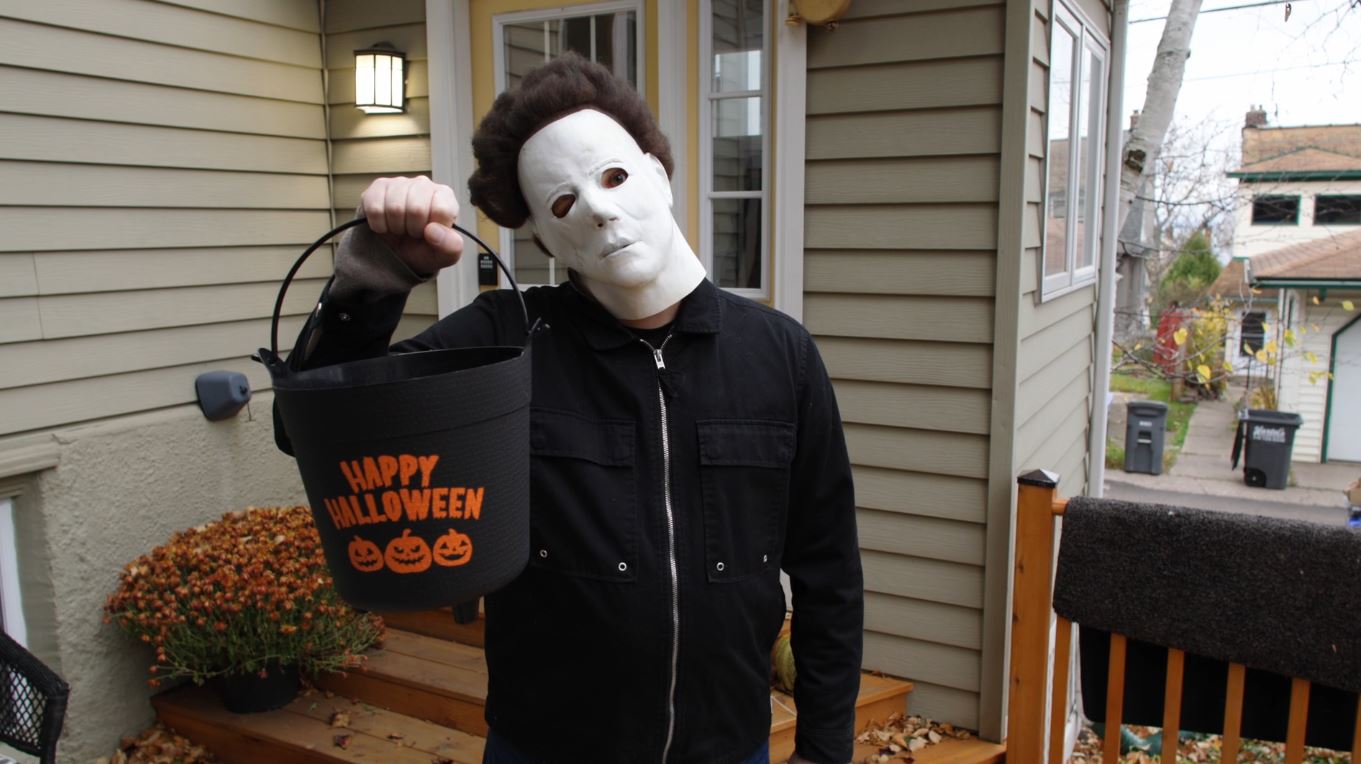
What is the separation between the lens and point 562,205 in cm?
149

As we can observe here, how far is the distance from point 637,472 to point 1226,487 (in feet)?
40.4

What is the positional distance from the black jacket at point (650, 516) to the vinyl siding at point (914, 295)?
1743 millimetres

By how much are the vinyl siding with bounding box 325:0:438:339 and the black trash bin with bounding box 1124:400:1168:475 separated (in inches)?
410

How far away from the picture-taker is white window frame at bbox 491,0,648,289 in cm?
357

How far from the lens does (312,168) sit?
3.92 meters

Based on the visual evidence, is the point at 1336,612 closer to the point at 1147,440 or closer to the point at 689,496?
the point at 689,496

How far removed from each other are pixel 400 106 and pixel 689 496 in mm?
2907

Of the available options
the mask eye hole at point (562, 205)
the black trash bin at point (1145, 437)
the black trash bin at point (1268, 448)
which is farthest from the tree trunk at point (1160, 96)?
the mask eye hole at point (562, 205)

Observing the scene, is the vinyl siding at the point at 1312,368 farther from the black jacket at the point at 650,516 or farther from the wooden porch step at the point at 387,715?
the black jacket at the point at 650,516

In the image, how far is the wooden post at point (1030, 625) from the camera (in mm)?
2777

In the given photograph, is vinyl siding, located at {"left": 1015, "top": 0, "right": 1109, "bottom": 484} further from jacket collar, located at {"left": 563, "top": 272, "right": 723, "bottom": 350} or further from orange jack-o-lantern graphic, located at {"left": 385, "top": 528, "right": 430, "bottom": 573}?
orange jack-o-lantern graphic, located at {"left": 385, "top": 528, "right": 430, "bottom": 573}

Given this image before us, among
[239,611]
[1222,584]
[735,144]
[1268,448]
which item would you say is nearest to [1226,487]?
[1268,448]

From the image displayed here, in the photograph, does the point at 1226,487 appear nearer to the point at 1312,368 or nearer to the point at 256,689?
the point at 1312,368

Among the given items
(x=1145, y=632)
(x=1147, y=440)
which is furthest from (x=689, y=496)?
(x=1147, y=440)
